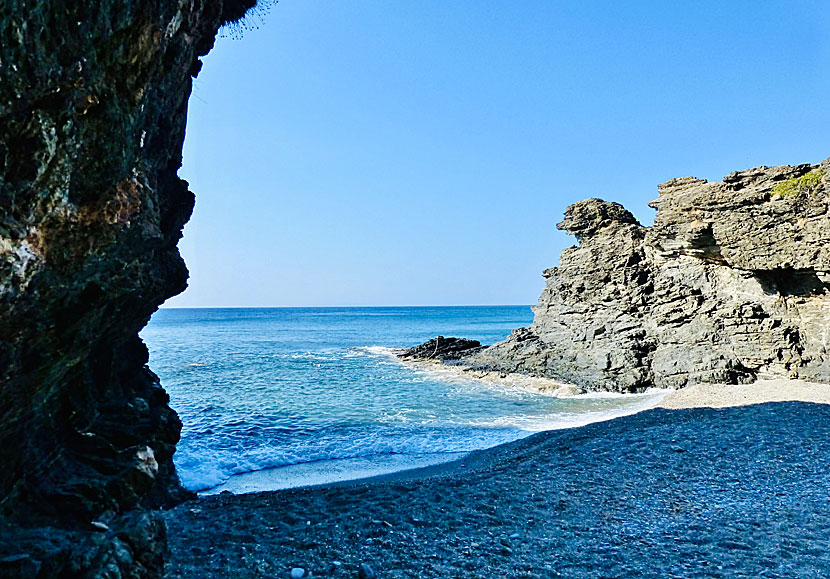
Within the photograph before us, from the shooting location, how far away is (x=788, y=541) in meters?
5.79

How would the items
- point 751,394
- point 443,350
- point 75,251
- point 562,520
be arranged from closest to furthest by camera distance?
point 75,251 → point 562,520 → point 751,394 → point 443,350

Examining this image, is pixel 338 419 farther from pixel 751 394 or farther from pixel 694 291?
pixel 694 291

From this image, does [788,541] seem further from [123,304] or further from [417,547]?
[123,304]

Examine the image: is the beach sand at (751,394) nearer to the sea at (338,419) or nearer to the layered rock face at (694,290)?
the layered rock face at (694,290)

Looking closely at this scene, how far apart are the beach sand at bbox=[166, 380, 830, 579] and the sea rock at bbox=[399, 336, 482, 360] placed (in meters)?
26.8

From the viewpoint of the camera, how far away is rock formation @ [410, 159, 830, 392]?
1848 cm

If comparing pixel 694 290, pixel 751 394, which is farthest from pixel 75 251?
pixel 694 290

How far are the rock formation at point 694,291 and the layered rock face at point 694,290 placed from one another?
50 mm

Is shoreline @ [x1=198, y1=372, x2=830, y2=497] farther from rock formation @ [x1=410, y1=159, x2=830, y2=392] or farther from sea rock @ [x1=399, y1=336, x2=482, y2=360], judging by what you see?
sea rock @ [x1=399, y1=336, x2=482, y2=360]

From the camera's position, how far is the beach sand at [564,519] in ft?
17.8

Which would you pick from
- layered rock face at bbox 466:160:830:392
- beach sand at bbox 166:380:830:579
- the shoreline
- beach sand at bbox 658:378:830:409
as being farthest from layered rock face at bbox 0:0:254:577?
layered rock face at bbox 466:160:830:392

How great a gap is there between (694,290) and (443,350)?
66.5ft

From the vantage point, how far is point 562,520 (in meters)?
6.75

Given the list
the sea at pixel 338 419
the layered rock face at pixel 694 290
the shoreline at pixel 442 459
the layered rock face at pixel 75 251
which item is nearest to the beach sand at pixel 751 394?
the shoreline at pixel 442 459
